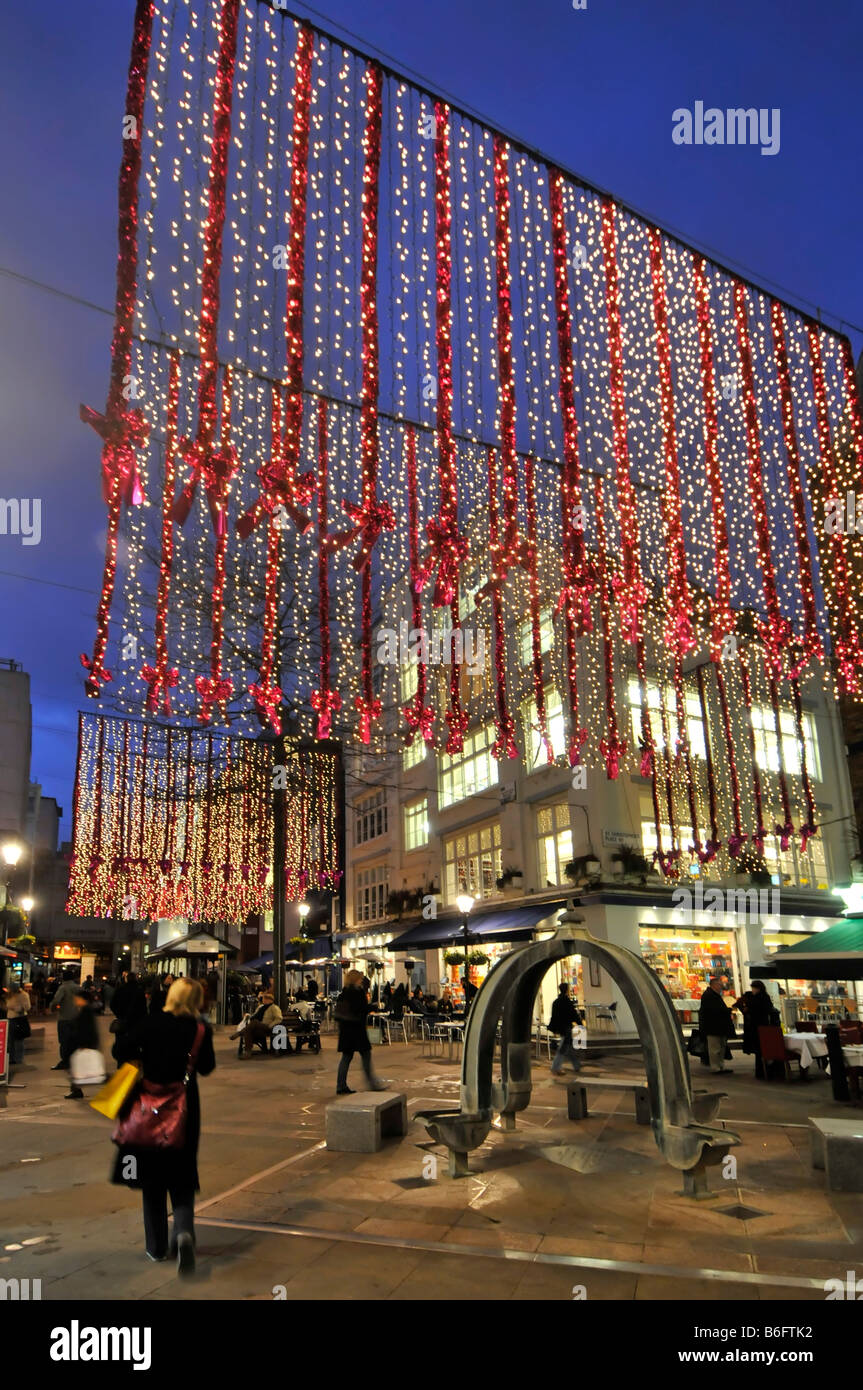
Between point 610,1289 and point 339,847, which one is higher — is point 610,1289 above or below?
below

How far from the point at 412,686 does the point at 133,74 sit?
29053 millimetres

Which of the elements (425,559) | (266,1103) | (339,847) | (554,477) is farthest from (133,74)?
(339,847)

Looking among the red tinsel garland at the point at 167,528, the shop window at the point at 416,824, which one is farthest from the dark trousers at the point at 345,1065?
the shop window at the point at 416,824

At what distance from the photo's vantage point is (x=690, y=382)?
50.9 feet

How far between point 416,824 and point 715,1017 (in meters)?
21.0

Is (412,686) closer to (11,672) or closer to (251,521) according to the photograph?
(11,672)

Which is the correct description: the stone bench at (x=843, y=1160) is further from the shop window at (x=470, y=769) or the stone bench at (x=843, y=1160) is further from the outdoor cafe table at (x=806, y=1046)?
the shop window at (x=470, y=769)

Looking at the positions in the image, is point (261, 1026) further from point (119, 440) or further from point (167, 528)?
point (119, 440)

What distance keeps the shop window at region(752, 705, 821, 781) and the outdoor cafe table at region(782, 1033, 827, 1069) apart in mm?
13964

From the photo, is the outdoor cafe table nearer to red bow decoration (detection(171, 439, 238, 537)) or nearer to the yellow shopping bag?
red bow decoration (detection(171, 439, 238, 537))

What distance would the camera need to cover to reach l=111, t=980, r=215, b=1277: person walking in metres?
5.09

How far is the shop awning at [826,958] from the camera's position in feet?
42.2

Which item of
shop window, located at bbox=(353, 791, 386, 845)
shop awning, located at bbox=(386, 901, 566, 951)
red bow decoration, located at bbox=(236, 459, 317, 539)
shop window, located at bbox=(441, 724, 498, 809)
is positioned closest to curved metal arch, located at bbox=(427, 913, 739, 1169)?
red bow decoration, located at bbox=(236, 459, 317, 539)

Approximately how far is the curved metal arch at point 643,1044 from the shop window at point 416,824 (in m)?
25.0
